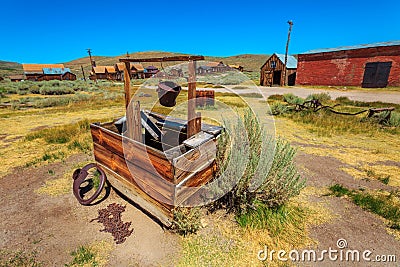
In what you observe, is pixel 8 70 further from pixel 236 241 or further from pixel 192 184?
pixel 236 241

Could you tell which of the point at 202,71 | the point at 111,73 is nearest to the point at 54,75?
the point at 111,73

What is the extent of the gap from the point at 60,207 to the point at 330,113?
11.3m

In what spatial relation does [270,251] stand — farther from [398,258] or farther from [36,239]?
[36,239]

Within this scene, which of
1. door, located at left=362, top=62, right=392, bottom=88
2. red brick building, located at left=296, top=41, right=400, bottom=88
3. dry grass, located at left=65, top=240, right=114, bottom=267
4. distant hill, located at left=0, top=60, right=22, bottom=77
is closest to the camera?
dry grass, located at left=65, top=240, right=114, bottom=267

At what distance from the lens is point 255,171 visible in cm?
273

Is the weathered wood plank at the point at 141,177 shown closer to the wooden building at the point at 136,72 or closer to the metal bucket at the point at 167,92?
the metal bucket at the point at 167,92

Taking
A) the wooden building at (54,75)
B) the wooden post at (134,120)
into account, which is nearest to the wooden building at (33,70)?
the wooden building at (54,75)

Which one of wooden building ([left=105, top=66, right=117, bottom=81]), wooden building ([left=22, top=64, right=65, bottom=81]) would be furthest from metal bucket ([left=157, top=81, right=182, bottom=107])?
wooden building ([left=22, top=64, right=65, bottom=81])

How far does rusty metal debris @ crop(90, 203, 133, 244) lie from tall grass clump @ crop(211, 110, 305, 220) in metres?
1.50

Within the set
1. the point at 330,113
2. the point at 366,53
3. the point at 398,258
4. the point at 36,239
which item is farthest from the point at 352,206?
the point at 366,53

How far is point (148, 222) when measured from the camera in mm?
2896

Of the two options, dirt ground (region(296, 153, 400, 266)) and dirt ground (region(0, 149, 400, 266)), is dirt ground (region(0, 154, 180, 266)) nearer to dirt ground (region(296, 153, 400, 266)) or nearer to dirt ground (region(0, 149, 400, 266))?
dirt ground (region(0, 149, 400, 266))

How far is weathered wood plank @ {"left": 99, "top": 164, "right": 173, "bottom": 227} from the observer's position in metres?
→ 2.58

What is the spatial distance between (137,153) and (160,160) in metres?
0.49
